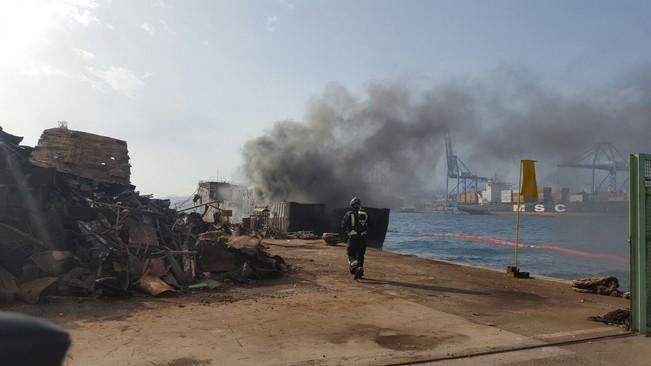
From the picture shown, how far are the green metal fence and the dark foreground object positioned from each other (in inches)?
255

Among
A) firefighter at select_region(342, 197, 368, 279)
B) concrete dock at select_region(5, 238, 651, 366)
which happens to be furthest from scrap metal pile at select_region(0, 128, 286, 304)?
firefighter at select_region(342, 197, 368, 279)

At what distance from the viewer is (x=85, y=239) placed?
28.8ft

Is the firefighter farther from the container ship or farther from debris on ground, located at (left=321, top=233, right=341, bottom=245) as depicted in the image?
the container ship

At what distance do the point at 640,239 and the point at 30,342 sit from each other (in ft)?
21.7

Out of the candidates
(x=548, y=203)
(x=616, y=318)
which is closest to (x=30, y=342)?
(x=616, y=318)

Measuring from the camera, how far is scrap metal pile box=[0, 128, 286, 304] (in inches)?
294

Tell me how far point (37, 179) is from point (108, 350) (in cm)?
600

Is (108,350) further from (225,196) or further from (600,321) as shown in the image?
(225,196)

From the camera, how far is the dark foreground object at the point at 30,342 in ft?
4.30

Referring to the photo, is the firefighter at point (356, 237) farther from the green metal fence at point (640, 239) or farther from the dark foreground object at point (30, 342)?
the dark foreground object at point (30, 342)

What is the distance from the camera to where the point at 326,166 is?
41188mm

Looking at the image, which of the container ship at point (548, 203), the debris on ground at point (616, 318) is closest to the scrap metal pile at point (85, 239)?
the debris on ground at point (616, 318)

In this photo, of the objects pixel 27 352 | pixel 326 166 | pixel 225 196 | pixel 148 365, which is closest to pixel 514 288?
pixel 148 365

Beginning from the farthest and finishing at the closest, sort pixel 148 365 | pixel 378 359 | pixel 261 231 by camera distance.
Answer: pixel 261 231, pixel 378 359, pixel 148 365
